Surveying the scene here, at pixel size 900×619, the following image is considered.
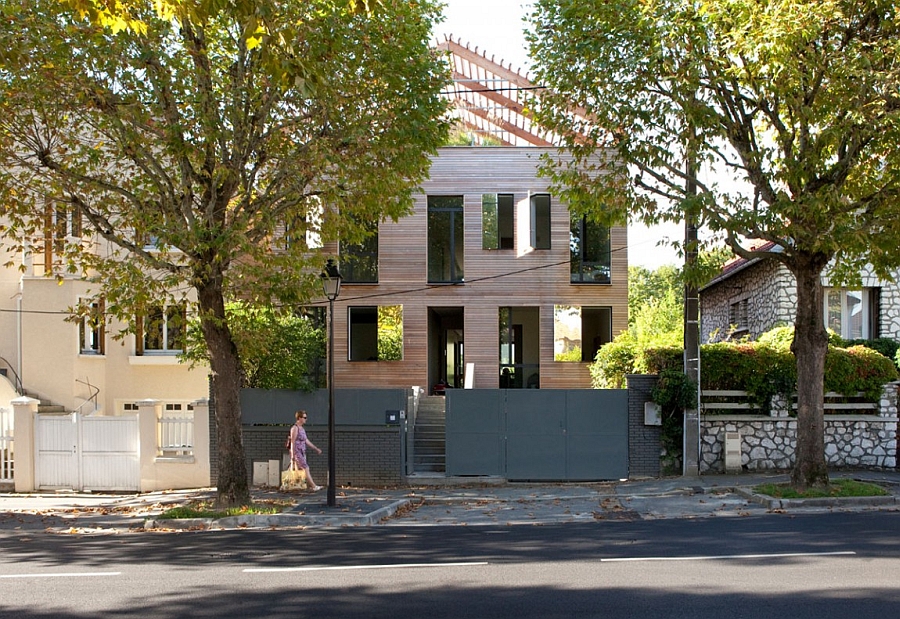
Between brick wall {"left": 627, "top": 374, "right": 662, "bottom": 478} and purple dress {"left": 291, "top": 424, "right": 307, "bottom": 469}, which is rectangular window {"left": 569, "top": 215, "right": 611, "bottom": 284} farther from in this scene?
purple dress {"left": 291, "top": 424, "right": 307, "bottom": 469}

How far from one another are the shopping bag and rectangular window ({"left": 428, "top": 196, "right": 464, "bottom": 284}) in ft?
32.1

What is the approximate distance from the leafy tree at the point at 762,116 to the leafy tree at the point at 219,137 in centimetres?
263

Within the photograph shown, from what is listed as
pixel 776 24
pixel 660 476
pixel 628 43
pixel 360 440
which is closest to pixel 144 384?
pixel 360 440

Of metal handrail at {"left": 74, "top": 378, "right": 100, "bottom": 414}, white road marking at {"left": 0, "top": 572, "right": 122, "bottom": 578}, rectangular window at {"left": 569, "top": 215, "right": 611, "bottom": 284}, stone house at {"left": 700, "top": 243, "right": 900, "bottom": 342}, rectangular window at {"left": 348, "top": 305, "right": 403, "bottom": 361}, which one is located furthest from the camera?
rectangular window at {"left": 348, "top": 305, "right": 403, "bottom": 361}

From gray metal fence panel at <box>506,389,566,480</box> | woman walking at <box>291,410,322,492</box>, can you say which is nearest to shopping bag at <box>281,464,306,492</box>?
woman walking at <box>291,410,322,492</box>

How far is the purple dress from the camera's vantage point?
59.7 feet

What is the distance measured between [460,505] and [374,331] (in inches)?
423

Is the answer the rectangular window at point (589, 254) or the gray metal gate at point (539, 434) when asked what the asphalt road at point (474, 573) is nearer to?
the gray metal gate at point (539, 434)

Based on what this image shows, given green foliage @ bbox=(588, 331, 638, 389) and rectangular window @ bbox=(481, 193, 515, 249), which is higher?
rectangular window @ bbox=(481, 193, 515, 249)

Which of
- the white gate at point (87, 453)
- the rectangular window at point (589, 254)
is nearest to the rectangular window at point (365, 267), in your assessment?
the rectangular window at point (589, 254)

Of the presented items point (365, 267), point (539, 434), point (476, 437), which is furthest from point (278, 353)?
point (365, 267)

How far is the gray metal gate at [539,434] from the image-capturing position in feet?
65.5

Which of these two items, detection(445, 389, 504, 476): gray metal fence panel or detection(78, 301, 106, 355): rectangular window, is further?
detection(78, 301, 106, 355): rectangular window

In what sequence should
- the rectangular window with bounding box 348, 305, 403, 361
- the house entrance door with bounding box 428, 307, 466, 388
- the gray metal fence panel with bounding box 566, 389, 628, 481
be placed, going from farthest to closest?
the house entrance door with bounding box 428, 307, 466, 388
the rectangular window with bounding box 348, 305, 403, 361
the gray metal fence panel with bounding box 566, 389, 628, 481
